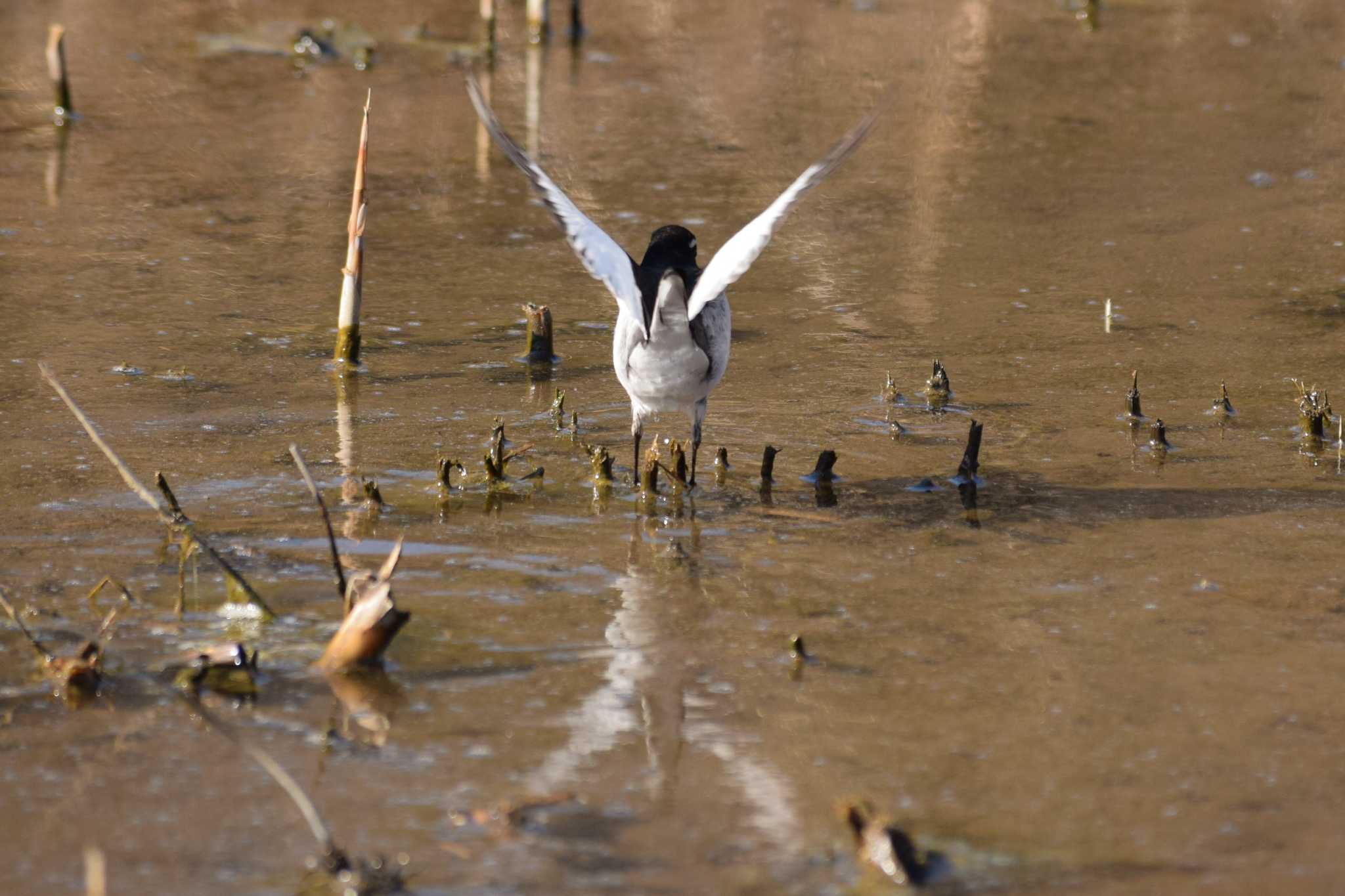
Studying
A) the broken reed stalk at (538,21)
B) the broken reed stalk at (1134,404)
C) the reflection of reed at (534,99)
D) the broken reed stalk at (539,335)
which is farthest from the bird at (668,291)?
the broken reed stalk at (538,21)

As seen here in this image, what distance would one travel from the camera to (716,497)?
21.4 feet

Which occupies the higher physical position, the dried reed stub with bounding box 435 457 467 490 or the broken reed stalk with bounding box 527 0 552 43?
the broken reed stalk with bounding box 527 0 552 43

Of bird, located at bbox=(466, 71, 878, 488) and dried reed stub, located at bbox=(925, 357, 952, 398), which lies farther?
dried reed stub, located at bbox=(925, 357, 952, 398)

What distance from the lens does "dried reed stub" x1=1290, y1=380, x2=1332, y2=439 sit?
6965 mm

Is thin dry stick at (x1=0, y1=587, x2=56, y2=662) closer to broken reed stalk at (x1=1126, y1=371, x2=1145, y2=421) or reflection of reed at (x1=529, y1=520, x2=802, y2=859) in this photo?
reflection of reed at (x1=529, y1=520, x2=802, y2=859)

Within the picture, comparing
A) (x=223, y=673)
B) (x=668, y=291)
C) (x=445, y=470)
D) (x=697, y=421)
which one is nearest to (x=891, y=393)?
(x=697, y=421)

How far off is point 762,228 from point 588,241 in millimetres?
693

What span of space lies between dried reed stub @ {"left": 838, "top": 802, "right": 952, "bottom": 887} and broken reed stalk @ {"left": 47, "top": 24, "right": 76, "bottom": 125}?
10190 millimetres

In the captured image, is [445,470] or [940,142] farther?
[940,142]

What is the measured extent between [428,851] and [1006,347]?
517 cm

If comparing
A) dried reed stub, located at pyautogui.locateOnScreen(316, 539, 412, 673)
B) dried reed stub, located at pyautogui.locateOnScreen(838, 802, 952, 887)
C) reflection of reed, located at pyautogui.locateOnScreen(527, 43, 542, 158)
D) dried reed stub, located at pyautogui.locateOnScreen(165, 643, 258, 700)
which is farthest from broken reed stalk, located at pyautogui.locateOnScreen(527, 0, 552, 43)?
dried reed stub, located at pyautogui.locateOnScreen(838, 802, 952, 887)

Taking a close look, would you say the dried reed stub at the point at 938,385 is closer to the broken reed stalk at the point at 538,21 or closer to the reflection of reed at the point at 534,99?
the reflection of reed at the point at 534,99

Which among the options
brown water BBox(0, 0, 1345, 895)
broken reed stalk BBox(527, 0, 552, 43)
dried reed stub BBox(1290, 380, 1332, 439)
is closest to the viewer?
brown water BBox(0, 0, 1345, 895)

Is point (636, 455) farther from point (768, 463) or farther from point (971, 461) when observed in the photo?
point (971, 461)
